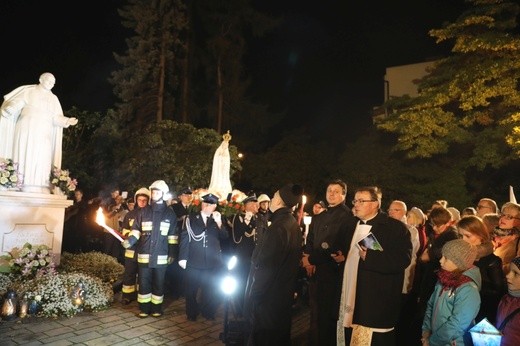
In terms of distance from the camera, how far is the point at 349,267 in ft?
13.4

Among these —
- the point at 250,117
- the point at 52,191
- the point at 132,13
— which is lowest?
the point at 52,191

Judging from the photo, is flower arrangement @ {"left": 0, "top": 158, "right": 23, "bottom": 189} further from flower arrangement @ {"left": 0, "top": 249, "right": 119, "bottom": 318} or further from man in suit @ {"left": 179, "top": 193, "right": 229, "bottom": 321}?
man in suit @ {"left": 179, "top": 193, "right": 229, "bottom": 321}

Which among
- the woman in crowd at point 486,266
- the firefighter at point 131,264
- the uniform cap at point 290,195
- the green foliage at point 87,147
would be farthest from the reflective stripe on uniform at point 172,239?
the green foliage at point 87,147

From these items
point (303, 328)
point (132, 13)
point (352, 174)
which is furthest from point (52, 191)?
point (132, 13)

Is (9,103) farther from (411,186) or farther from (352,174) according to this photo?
(352,174)

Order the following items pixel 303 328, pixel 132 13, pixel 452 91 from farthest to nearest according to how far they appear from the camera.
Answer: pixel 132 13 < pixel 452 91 < pixel 303 328

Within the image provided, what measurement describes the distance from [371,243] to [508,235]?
2.27 metres

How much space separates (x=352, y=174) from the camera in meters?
23.8

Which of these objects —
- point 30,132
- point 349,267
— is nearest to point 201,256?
point 349,267

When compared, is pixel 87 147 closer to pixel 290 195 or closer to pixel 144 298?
pixel 144 298

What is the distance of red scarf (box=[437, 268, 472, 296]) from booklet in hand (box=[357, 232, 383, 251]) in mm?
599

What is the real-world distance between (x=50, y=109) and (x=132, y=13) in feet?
66.2

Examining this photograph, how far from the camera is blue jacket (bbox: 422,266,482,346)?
11.2ft

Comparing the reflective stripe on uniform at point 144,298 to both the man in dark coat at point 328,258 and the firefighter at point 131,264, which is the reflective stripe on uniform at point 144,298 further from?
the man in dark coat at point 328,258
